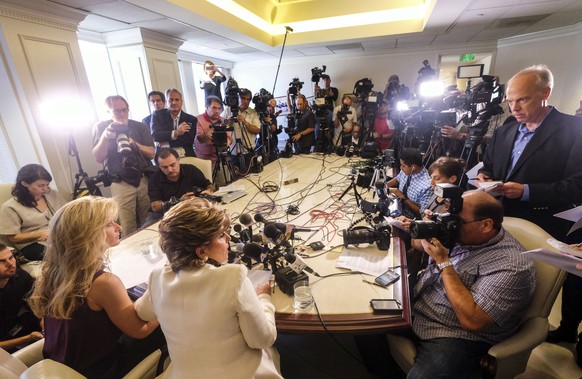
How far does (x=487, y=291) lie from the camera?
40.8 inches

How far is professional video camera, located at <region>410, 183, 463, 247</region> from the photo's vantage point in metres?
1.12

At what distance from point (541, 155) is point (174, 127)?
3301 millimetres

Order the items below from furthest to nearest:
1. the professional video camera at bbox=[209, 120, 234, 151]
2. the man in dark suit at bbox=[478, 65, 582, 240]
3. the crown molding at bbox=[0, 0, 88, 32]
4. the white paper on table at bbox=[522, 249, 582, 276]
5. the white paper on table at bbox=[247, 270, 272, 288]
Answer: the professional video camera at bbox=[209, 120, 234, 151] → the crown molding at bbox=[0, 0, 88, 32] → the man in dark suit at bbox=[478, 65, 582, 240] → the white paper on table at bbox=[247, 270, 272, 288] → the white paper on table at bbox=[522, 249, 582, 276]

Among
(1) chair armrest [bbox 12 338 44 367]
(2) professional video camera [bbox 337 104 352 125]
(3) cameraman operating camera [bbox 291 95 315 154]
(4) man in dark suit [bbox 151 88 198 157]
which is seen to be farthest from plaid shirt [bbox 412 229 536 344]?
(2) professional video camera [bbox 337 104 352 125]

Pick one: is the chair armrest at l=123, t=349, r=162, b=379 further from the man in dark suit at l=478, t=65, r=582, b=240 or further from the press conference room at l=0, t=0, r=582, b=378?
the man in dark suit at l=478, t=65, r=582, b=240

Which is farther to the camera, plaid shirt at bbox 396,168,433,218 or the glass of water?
plaid shirt at bbox 396,168,433,218

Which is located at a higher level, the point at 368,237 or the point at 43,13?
the point at 43,13

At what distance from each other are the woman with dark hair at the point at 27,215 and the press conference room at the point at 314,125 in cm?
12

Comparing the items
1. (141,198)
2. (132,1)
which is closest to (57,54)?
(132,1)

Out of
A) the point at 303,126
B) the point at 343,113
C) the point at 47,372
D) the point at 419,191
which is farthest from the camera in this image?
the point at 343,113

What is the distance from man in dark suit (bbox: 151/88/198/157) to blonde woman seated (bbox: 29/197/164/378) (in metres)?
2.16

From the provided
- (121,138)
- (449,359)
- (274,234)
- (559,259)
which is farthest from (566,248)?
(121,138)

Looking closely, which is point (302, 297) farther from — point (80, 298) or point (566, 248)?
point (566, 248)

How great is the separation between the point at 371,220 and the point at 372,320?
0.90m
